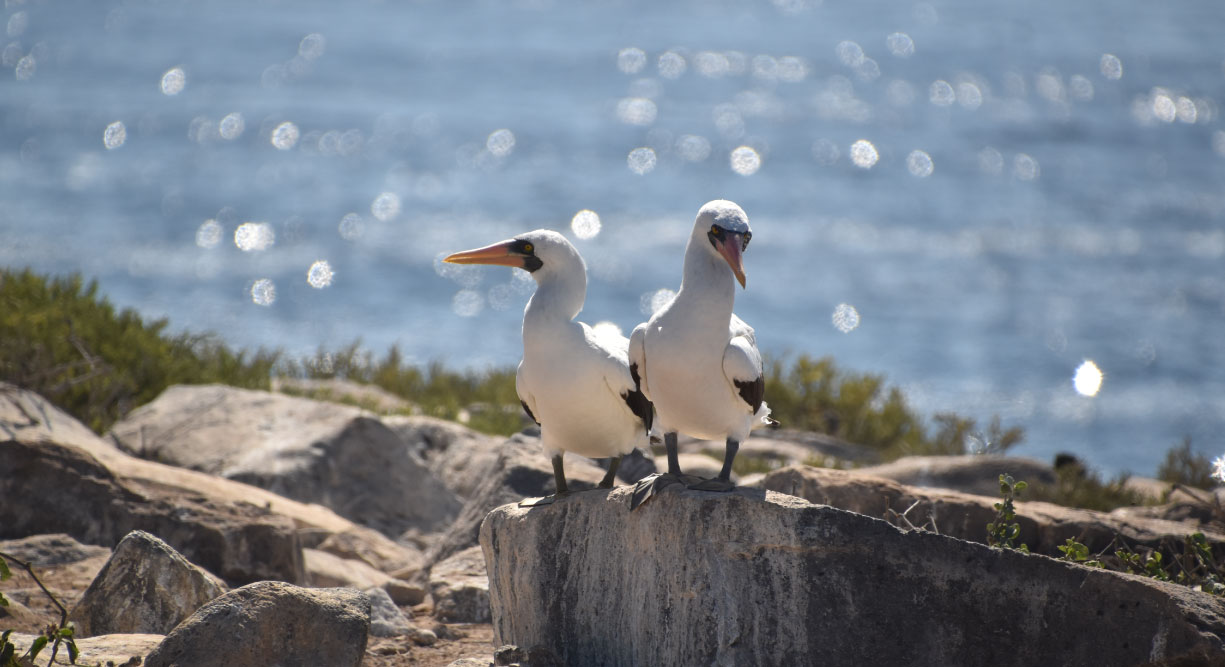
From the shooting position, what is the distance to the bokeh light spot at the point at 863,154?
2851cm

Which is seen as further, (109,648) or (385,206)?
(385,206)

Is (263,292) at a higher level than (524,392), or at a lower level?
higher

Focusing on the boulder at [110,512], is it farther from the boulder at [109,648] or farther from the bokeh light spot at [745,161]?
the bokeh light spot at [745,161]

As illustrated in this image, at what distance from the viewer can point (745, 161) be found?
28.4 m

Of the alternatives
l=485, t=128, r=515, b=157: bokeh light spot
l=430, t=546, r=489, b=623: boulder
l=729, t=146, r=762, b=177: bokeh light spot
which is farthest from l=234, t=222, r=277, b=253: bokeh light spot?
l=430, t=546, r=489, b=623: boulder

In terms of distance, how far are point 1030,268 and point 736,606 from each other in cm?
1987

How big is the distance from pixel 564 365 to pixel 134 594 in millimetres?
2382

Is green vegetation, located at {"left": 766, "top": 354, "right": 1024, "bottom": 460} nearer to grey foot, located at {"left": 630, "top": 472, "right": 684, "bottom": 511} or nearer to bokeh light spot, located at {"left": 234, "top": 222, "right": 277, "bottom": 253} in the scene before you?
grey foot, located at {"left": 630, "top": 472, "right": 684, "bottom": 511}

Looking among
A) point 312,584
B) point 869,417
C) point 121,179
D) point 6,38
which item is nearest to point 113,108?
point 121,179

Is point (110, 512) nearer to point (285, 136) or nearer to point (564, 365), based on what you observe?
point (564, 365)

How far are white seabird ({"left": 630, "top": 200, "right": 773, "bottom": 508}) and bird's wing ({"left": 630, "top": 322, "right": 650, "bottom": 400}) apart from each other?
54 mm

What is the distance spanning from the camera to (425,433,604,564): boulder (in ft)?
24.8

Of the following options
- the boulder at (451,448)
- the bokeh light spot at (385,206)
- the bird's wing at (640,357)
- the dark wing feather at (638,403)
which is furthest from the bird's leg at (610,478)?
the bokeh light spot at (385,206)

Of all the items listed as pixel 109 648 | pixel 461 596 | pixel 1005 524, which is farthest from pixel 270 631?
pixel 1005 524
